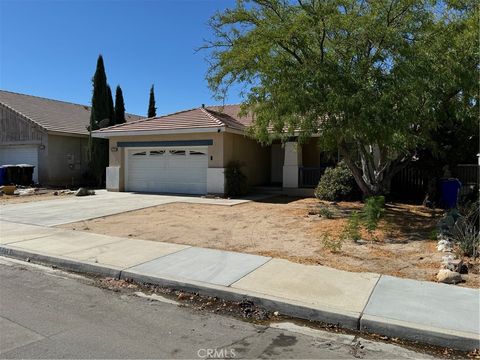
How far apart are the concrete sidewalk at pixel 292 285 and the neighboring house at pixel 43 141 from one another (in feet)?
59.9

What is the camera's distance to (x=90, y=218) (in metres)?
12.1

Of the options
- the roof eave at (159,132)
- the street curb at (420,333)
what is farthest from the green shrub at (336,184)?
the street curb at (420,333)

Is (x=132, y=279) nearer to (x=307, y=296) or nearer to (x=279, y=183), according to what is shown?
(x=307, y=296)

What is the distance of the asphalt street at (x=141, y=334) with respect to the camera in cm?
413

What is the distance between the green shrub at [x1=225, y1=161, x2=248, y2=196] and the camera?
18.1 metres

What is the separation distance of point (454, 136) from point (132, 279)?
11.9 m

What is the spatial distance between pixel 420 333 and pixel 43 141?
83.3 feet

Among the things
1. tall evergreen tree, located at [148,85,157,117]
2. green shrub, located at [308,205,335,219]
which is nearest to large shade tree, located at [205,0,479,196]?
green shrub, located at [308,205,335,219]

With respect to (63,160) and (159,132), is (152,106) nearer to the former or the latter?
(63,160)

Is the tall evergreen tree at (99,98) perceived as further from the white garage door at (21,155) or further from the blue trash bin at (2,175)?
the blue trash bin at (2,175)

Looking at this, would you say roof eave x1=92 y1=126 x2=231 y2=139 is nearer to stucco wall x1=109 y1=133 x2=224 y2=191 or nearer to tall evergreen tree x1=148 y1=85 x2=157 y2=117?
stucco wall x1=109 y1=133 x2=224 y2=191

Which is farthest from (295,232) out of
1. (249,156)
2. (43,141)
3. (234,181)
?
(43,141)

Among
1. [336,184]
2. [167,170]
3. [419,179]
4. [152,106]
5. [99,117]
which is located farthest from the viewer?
[152,106]

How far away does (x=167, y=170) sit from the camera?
20.2m
